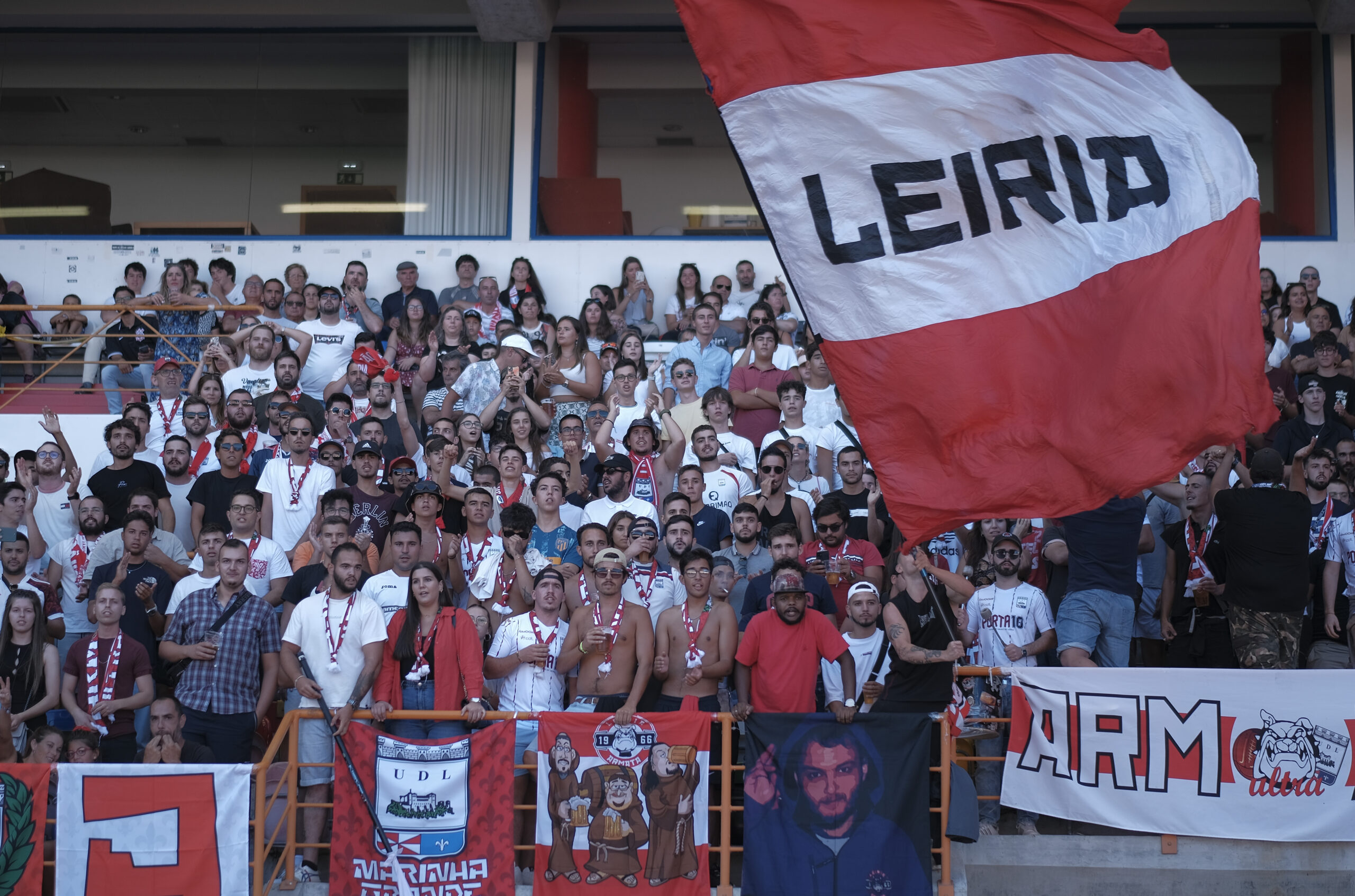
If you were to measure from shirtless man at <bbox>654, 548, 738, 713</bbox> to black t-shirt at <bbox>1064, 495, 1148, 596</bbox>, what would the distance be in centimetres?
216

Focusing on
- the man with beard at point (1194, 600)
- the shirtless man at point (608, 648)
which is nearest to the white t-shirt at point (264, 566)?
the shirtless man at point (608, 648)

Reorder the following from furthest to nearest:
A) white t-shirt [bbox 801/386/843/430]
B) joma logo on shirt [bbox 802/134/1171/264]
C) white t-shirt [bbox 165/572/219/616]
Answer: white t-shirt [bbox 801/386/843/430] → white t-shirt [bbox 165/572/219/616] → joma logo on shirt [bbox 802/134/1171/264]

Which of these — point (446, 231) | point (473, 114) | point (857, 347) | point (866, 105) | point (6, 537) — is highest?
point (473, 114)

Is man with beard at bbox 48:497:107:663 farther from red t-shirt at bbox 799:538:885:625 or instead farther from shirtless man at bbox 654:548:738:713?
red t-shirt at bbox 799:538:885:625

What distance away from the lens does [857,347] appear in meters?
5.00

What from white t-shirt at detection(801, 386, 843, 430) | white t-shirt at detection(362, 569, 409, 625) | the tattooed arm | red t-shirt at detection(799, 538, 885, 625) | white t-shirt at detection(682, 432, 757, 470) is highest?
white t-shirt at detection(801, 386, 843, 430)

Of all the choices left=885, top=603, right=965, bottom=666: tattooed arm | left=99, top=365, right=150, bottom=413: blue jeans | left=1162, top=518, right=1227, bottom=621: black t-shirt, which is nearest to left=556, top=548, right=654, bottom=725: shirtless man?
left=885, top=603, right=965, bottom=666: tattooed arm

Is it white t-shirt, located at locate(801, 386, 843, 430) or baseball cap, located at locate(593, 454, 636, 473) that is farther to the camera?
white t-shirt, located at locate(801, 386, 843, 430)

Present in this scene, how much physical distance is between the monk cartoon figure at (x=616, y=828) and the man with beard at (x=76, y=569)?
4037 millimetres

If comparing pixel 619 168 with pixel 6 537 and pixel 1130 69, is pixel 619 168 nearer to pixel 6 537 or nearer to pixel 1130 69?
pixel 6 537

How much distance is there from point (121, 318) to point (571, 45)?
22.3ft

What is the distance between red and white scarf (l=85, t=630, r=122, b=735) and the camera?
8.68 meters

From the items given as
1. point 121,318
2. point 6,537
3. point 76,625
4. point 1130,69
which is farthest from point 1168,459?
point 121,318

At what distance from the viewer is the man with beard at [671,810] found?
803 centimetres
